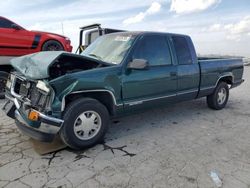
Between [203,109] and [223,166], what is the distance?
2.99 m

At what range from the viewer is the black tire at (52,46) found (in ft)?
25.1

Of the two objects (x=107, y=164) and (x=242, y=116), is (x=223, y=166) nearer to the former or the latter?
(x=107, y=164)

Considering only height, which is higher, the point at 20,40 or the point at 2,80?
the point at 20,40

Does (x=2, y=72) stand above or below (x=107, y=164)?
above

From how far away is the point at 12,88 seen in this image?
13.3 feet

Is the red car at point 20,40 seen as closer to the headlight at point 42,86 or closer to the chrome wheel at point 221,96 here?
the headlight at point 42,86

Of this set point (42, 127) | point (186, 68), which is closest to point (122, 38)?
point (186, 68)

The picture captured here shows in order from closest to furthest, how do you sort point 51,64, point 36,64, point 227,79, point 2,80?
point 51,64 → point 36,64 → point 227,79 → point 2,80

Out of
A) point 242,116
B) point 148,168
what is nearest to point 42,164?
point 148,168

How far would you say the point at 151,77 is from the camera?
A: 4348 millimetres

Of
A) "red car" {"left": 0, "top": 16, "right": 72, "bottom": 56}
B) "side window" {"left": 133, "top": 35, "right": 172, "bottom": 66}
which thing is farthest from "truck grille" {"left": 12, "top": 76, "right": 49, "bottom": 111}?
"red car" {"left": 0, "top": 16, "right": 72, "bottom": 56}

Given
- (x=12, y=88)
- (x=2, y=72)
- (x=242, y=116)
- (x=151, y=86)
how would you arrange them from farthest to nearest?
(x=2, y=72) → (x=242, y=116) → (x=151, y=86) → (x=12, y=88)

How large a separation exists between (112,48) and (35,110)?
181cm

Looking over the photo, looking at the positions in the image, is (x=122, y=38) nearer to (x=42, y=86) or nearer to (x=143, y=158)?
(x=42, y=86)
